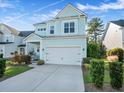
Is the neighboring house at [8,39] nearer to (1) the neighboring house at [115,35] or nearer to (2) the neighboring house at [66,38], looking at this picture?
(2) the neighboring house at [66,38]

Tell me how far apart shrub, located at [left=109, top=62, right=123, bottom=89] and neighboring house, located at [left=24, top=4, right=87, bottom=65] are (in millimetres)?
9110

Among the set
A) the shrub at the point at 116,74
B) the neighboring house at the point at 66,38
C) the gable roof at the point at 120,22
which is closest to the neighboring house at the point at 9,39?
the neighboring house at the point at 66,38

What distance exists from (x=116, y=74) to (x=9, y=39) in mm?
27720

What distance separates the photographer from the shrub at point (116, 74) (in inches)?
335

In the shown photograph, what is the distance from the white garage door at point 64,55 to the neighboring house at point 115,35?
12672 millimetres

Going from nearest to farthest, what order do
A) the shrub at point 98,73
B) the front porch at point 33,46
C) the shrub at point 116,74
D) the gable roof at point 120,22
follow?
the shrub at point 116,74
the shrub at point 98,73
the front porch at point 33,46
the gable roof at point 120,22

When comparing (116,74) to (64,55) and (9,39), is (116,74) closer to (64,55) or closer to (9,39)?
(64,55)

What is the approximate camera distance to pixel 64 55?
18703mm

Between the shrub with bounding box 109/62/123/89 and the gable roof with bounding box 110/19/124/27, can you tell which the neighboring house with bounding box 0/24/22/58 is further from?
the shrub with bounding box 109/62/123/89

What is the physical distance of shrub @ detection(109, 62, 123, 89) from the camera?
335 inches

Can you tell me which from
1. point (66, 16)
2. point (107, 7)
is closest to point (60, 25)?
point (66, 16)

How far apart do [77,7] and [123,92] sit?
13.7 metres

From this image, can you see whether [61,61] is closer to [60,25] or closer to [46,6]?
[60,25]

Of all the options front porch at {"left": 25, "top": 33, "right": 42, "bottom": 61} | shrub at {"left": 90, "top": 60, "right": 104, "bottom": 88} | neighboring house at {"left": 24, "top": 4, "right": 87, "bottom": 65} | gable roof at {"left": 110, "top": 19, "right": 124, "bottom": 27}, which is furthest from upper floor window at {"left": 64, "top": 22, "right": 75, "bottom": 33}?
gable roof at {"left": 110, "top": 19, "right": 124, "bottom": 27}
